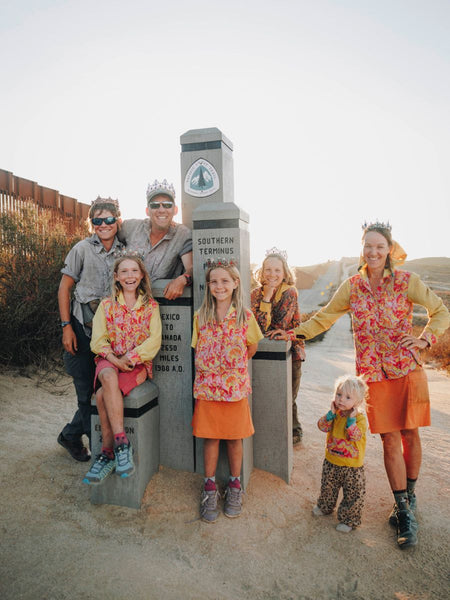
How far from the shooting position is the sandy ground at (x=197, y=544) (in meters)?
2.67

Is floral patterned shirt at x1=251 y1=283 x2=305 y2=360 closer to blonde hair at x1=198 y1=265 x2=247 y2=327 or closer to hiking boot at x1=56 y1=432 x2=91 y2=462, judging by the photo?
blonde hair at x1=198 y1=265 x2=247 y2=327

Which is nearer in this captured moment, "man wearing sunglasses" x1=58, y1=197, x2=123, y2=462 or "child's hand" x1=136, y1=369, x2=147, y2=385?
"child's hand" x1=136, y1=369, x2=147, y2=385

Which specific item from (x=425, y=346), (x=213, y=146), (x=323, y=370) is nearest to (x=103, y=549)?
(x=425, y=346)

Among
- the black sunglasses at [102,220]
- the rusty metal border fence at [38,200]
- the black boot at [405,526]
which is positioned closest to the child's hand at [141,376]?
the black sunglasses at [102,220]

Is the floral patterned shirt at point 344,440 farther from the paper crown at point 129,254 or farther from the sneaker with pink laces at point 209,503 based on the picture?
the paper crown at point 129,254

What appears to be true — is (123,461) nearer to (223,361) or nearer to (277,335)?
(223,361)

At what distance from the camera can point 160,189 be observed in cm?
381

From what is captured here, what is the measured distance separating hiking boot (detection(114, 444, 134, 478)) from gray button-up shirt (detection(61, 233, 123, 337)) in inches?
50.4

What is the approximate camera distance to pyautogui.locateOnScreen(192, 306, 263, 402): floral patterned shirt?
3322 mm

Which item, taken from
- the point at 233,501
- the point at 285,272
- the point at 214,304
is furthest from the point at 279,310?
the point at 233,501

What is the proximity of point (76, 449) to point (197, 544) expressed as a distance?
184cm

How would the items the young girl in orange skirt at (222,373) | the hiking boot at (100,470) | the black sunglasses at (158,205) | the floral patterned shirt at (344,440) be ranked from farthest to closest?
the black sunglasses at (158,205) < the young girl in orange skirt at (222,373) < the floral patterned shirt at (344,440) < the hiking boot at (100,470)

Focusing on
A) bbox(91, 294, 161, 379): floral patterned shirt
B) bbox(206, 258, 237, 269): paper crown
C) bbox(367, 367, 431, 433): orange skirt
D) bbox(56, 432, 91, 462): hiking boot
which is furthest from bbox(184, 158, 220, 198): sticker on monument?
bbox(56, 432, 91, 462): hiking boot

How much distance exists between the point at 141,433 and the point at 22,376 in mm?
4597
